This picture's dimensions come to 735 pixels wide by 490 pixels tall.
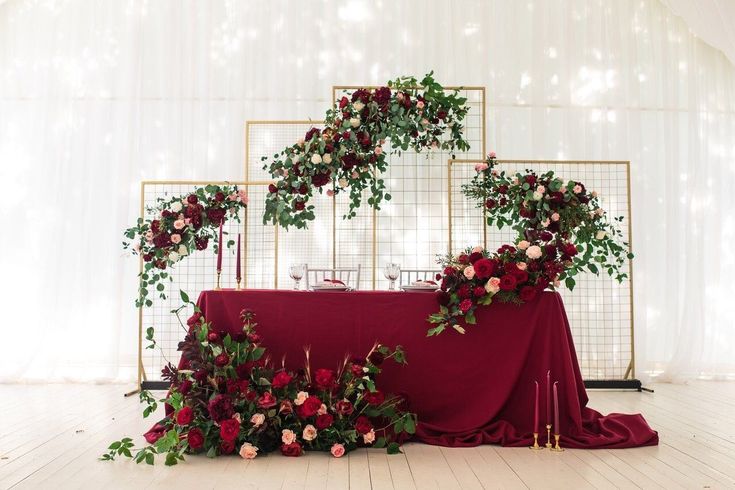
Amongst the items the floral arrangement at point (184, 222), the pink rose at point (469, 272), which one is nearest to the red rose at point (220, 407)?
the floral arrangement at point (184, 222)

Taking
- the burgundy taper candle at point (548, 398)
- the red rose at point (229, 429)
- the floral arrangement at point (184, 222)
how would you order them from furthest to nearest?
the floral arrangement at point (184, 222) → the burgundy taper candle at point (548, 398) → the red rose at point (229, 429)

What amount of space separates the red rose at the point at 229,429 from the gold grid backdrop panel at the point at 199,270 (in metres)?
2.40

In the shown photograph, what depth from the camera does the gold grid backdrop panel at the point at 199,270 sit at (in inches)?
215

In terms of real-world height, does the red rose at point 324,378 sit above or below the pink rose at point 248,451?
above

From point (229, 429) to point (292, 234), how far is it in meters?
2.64

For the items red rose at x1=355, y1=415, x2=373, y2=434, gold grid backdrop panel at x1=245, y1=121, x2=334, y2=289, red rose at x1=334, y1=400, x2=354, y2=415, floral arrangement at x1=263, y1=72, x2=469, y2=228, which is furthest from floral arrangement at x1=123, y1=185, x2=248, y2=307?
gold grid backdrop panel at x1=245, y1=121, x2=334, y2=289

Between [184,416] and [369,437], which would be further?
[369,437]

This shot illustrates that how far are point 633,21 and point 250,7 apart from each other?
3353mm

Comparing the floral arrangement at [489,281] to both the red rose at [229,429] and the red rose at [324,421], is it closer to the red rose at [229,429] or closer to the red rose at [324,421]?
the red rose at [324,421]

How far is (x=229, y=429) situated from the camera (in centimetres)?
304

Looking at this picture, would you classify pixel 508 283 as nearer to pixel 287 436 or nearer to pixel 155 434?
pixel 287 436

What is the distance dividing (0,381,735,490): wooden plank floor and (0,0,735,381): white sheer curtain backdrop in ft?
6.39

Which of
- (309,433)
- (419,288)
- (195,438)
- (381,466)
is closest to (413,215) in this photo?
(419,288)

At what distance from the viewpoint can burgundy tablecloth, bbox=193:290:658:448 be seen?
3.48 meters
